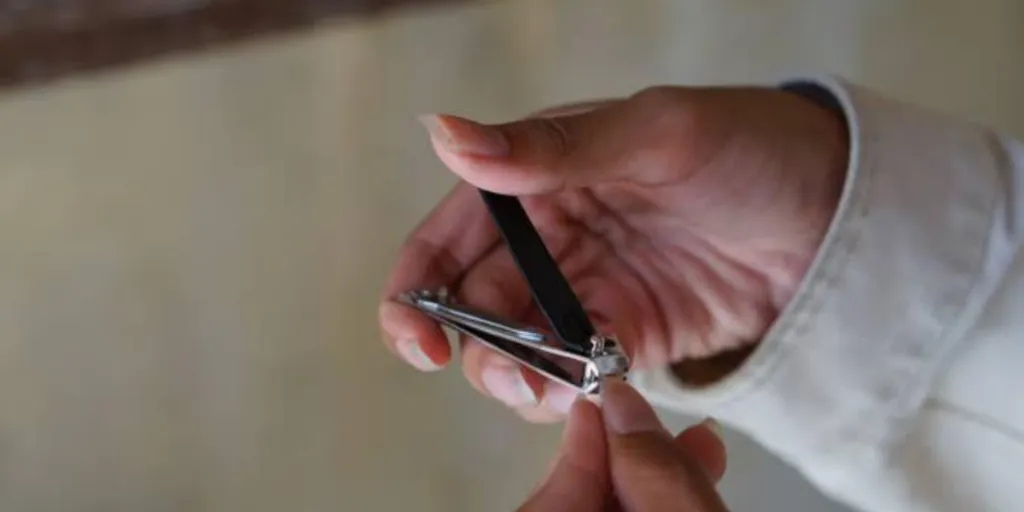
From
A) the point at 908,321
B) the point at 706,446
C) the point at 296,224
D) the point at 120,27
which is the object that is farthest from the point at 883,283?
the point at 120,27

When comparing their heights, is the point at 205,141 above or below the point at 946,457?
above

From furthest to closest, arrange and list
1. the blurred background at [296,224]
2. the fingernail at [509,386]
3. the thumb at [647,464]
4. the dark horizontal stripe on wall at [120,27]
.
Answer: the dark horizontal stripe on wall at [120,27], the blurred background at [296,224], the fingernail at [509,386], the thumb at [647,464]

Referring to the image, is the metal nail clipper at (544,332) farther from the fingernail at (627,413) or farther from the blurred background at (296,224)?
the blurred background at (296,224)

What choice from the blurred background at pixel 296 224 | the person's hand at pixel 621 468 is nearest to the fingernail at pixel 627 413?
the person's hand at pixel 621 468

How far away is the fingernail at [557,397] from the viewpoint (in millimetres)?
521

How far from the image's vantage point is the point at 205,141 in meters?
0.85

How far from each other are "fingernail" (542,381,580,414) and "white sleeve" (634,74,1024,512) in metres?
0.09

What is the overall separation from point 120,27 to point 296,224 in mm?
212

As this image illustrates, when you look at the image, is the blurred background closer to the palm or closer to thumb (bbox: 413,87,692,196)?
the palm

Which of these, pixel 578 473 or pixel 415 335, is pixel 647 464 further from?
pixel 415 335

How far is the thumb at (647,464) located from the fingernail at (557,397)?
0.27 ft

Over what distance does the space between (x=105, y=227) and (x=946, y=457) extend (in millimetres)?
552

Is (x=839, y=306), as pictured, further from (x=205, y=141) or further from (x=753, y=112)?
(x=205, y=141)

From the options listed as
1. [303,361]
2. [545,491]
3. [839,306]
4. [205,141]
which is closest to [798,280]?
[839,306]
